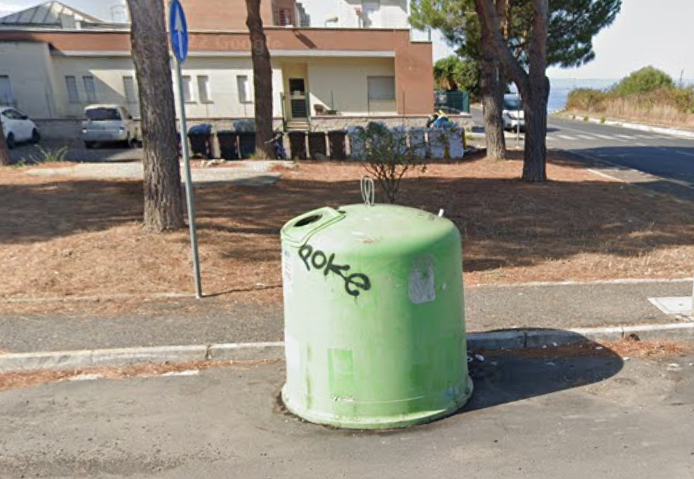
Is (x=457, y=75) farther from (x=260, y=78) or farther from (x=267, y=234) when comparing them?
(x=267, y=234)

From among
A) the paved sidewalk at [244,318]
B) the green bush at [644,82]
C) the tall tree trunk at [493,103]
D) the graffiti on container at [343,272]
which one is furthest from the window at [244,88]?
the green bush at [644,82]

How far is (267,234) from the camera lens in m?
8.08

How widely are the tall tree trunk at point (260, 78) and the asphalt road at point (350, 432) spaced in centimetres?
1336

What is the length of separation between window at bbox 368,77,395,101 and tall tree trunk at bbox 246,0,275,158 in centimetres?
1112

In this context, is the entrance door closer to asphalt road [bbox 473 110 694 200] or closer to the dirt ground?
asphalt road [bbox 473 110 694 200]

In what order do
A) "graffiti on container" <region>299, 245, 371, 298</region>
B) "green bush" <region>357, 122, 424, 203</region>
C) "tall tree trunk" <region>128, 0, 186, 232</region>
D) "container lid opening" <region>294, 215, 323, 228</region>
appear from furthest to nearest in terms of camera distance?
"green bush" <region>357, 122, 424, 203</region>
"tall tree trunk" <region>128, 0, 186, 232</region>
"container lid opening" <region>294, 215, 323, 228</region>
"graffiti on container" <region>299, 245, 371, 298</region>

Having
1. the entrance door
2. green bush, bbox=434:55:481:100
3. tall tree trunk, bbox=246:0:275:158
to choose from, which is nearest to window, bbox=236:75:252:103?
the entrance door

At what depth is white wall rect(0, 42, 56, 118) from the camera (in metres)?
24.1

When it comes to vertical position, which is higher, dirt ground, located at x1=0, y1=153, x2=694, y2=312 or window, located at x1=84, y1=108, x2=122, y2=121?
window, located at x1=84, y1=108, x2=122, y2=121

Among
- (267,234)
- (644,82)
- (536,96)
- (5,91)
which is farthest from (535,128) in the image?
(644,82)

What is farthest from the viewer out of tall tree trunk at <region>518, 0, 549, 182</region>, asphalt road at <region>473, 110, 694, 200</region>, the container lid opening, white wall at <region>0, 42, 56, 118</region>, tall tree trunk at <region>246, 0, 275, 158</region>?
white wall at <region>0, 42, 56, 118</region>

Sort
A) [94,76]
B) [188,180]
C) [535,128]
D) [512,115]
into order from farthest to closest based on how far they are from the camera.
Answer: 1. [512,115]
2. [94,76]
3. [535,128]
4. [188,180]

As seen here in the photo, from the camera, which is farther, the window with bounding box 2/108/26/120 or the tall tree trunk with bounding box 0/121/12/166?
the window with bounding box 2/108/26/120

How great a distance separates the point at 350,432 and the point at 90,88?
26903 millimetres
